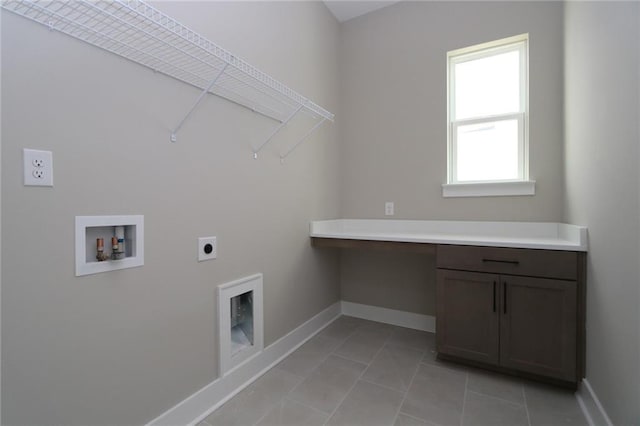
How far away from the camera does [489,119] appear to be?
88.6 inches

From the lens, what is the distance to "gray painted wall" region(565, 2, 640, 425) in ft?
3.43

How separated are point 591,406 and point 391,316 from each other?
4.56 ft

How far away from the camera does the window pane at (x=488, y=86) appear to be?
2.20 metres

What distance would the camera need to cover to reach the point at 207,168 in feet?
4.82

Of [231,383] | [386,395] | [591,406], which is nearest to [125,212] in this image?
[231,383]

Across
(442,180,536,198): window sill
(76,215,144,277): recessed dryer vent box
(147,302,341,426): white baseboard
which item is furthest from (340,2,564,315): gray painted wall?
(76,215,144,277): recessed dryer vent box

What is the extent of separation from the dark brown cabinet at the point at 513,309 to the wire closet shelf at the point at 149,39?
1564 millimetres

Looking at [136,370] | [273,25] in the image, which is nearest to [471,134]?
[273,25]

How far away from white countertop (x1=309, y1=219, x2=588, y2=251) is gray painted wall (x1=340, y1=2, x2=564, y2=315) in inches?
2.7

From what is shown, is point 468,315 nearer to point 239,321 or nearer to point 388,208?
point 388,208

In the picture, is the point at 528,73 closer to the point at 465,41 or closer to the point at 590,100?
the point at 465,41

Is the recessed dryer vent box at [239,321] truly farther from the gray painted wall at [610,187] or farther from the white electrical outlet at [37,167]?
the gray painted wall at [610,187]

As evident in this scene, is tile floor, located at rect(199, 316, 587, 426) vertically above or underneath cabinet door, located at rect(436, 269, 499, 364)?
underneath

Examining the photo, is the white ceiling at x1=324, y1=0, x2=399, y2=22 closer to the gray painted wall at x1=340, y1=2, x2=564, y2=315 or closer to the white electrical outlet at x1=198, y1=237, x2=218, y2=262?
the gray painted wall at x1=340, y1=2, x2=564, y2=315
